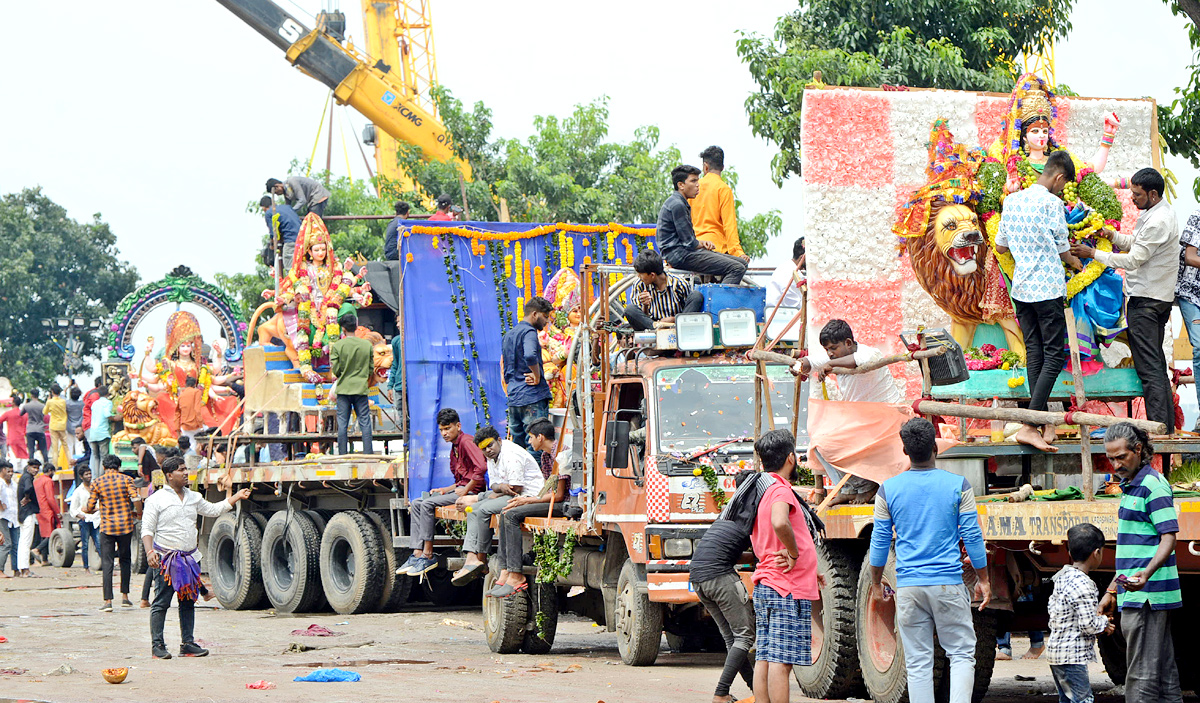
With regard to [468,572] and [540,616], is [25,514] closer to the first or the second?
[468,572]

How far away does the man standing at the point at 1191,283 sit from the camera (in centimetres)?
848

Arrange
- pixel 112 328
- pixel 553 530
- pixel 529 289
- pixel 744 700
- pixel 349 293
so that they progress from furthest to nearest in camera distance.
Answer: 1. pixel 112 328
2. pixel 349 293
3. pixel 529 289
4. pixel 553 530
5. pixel 744 700

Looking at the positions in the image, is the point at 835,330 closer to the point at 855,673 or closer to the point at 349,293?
the point at 855,673

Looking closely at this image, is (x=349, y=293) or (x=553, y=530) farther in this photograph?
(x=349, y=293)

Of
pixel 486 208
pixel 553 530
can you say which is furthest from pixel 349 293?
pixel 486 208

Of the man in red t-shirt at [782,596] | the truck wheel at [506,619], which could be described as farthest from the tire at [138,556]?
the man in red t-shirt at [782,596]

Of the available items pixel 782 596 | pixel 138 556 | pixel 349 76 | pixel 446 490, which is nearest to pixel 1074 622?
pixel 782 596

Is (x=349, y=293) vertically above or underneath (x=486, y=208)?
underneath

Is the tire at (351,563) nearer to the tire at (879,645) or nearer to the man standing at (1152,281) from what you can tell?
the tire at (879,645)

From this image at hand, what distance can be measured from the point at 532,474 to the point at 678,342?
92.8 inches

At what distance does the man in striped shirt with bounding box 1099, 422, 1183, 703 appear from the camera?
683 centimetres

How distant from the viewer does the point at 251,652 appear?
44.1 ft

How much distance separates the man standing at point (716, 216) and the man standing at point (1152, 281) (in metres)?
4.22

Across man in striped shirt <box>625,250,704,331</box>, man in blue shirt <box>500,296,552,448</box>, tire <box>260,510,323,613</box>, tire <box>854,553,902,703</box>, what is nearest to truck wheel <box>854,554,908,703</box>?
tire <box>854,553,902,703</box>
